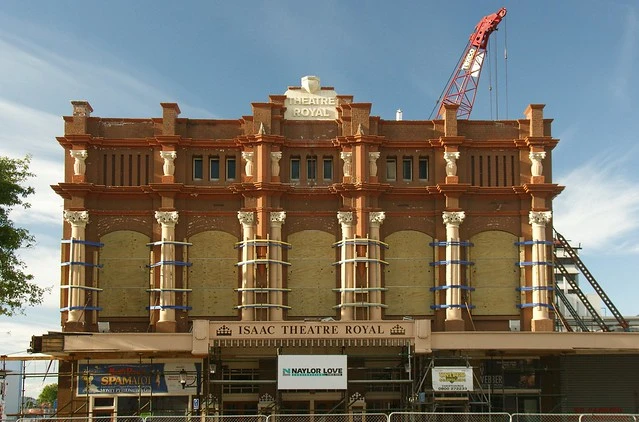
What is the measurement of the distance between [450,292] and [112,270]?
16035 mm

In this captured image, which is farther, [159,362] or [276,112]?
[276,112]

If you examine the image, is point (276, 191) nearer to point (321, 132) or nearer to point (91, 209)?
point (321, 132)

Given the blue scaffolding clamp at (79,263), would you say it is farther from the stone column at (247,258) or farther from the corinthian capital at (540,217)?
the corinthian capital at (540,217)

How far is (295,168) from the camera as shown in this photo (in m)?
45.1

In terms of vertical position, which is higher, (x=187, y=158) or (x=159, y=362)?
(x=187, y=158)

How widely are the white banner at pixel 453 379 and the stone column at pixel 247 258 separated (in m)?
9.25

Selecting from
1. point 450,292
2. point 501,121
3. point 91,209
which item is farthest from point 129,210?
point 501,121

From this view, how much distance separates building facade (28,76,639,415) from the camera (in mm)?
42188

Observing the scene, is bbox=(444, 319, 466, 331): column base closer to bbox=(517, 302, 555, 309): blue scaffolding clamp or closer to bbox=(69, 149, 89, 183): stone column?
bbox=(517, 302, 555, 309): blue scaffolding clamp

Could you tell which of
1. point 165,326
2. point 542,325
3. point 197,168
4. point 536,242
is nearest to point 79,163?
point 197,168

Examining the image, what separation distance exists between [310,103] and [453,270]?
428 inches

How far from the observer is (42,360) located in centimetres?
4381

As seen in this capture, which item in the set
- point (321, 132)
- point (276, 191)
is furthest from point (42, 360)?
point (321, 132)

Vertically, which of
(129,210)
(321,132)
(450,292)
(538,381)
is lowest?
(538,381)
